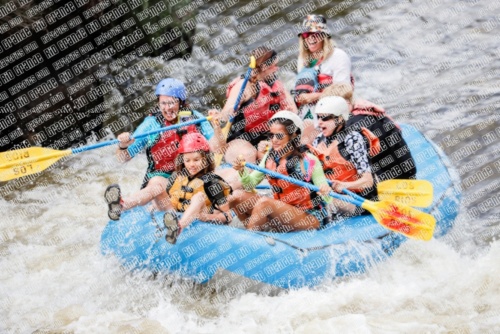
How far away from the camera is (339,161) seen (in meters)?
4.67

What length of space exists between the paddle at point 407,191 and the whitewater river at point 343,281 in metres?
0.44

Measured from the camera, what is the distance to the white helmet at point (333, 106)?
454cm

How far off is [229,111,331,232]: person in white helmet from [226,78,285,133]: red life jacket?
2.42 ft

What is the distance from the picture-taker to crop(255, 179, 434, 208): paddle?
4.72 meters

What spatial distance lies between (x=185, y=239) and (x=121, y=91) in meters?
3.79

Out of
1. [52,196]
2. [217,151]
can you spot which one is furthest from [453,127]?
[52,196]

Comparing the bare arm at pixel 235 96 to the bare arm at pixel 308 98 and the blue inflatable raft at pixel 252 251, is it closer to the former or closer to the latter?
the bare arm at pixel 308 98

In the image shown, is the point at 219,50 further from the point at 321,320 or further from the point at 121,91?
the point at 321,320

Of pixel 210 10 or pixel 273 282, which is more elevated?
pixel 210 10

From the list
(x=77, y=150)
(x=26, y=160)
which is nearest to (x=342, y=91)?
(x=77, y=150)

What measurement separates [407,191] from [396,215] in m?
0.28

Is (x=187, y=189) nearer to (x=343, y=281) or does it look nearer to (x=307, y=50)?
(x=343, y=281)

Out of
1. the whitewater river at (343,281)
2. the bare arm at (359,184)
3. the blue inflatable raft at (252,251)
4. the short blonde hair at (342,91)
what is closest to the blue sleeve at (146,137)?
the blue inflatable raft at (252,251)

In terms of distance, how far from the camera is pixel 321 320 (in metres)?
4.45
